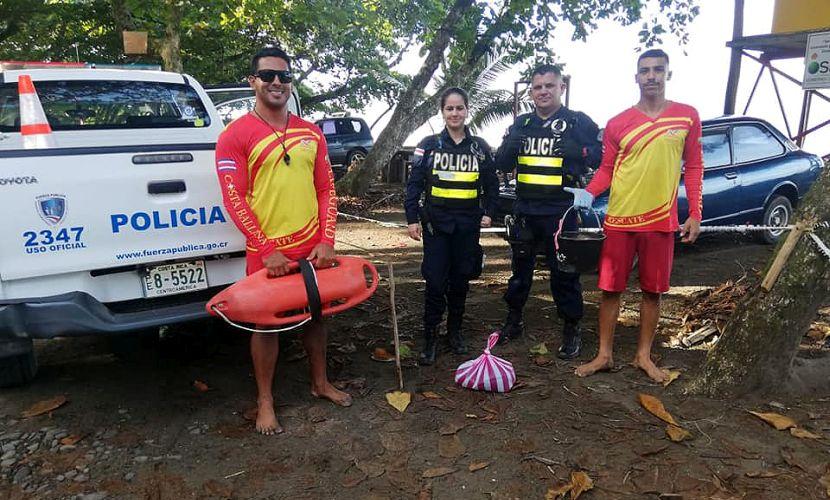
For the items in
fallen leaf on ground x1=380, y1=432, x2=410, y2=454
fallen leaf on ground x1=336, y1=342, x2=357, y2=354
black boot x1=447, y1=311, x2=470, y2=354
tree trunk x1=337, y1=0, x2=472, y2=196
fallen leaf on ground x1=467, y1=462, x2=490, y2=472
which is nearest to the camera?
fallen leaf on ground x1=467, y1=462, x2=490, y2=472

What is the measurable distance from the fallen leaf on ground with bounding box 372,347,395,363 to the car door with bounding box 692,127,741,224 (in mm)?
4352

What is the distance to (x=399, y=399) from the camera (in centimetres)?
339

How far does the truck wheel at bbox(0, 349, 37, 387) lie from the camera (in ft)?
11.2

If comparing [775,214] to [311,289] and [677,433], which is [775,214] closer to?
[677,433]

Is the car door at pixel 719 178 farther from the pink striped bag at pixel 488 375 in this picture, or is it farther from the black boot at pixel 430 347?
the pink striped bag at pixel 488 375

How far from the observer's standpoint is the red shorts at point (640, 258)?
3.45 m

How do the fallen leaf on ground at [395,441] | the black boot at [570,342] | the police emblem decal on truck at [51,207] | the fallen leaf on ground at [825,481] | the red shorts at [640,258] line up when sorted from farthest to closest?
the black boot at [570,342]
the red shorts at [640,258]
the fallen leaf on ground at [395,441]
the police emblem decal on truck at [51,207]
the fallen leaf on ground at [825,481]

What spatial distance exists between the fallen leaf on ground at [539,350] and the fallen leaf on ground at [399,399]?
109 centimetres

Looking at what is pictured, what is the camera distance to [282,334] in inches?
178

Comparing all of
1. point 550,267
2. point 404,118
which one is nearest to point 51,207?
point 550,267

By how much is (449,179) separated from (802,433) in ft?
7.71

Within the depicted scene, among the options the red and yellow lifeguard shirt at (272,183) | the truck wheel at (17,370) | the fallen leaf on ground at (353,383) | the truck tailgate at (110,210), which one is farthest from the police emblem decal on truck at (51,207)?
the fallen leaf on ground at (353,383)

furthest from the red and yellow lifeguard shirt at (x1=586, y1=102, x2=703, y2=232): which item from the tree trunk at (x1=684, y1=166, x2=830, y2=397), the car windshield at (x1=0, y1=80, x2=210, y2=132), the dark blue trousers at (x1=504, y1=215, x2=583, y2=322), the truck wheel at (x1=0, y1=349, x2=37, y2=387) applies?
the truck wheel at (x1=0, y1=349, x2=37, y2=387)

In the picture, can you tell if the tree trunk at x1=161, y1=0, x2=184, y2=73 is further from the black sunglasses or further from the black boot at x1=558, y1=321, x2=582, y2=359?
the black boot at x1=558, y1=321, x2=582, y2=359
